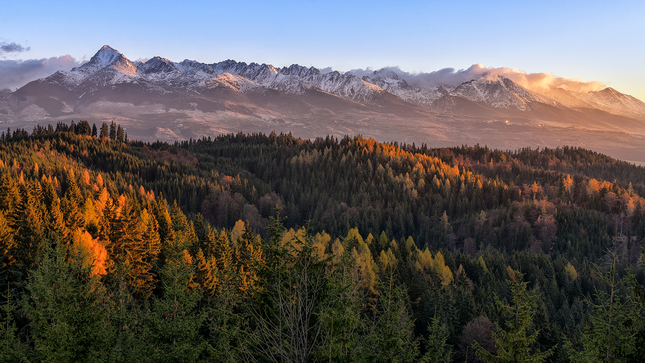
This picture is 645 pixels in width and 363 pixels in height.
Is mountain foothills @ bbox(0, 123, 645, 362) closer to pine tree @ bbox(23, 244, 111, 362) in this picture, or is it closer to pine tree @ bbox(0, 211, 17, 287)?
pine tree @ bbox(23, 244, 111, 362)

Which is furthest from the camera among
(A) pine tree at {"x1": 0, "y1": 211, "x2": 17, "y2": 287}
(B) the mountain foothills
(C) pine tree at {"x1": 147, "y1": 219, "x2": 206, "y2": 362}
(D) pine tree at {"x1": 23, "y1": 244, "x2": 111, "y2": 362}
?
(A) pine tree at {"x1": 0, "y1": 211, "x2": 17, "y2": 287}

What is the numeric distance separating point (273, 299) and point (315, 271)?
2.54 m

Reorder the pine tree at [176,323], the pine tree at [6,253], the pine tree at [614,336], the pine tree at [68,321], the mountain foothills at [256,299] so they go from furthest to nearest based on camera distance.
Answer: the pine tree at [6,253]
the pine tree at [176,323]
the pine tree at [68,321]
the pine tree at [614,336]
the mountain foothills at [256,299]

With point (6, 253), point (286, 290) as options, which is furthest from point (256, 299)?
point (6, 253)

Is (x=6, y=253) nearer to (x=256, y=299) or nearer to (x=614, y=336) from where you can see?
(x=256, y=299)

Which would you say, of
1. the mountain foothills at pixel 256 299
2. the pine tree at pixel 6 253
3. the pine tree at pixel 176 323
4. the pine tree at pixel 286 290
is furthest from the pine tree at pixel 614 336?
the pine tree at pixel 6 253

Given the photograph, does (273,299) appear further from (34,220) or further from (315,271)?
(34,220)

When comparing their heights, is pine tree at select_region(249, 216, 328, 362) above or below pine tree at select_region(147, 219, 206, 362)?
above

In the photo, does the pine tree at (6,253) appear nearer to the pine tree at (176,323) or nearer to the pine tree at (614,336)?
the pine tree at (176,323)

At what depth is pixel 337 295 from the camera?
21.7 metres

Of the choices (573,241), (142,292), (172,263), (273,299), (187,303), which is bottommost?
(573,241)

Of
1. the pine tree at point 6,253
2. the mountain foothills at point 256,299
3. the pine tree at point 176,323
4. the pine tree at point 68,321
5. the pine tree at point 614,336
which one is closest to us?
the mountain foothills at point 256,299

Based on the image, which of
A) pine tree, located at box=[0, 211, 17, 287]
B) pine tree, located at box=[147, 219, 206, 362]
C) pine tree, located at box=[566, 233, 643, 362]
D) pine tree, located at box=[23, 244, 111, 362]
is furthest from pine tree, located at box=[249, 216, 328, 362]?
pine tree, located at box=[0, 211, 17, 287]

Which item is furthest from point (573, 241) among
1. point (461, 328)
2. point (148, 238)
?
point (148, 238)
